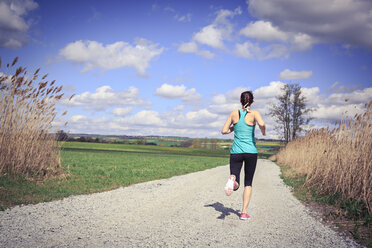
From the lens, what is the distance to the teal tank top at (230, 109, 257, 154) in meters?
5.29

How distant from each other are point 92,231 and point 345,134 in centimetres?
789

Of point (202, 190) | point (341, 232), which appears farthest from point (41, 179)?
point (341, 232)

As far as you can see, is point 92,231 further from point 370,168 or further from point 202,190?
point 370,168

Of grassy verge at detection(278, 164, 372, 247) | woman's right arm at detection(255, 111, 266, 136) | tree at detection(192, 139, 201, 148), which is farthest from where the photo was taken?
tree at detection(192, 139, 201, 148)

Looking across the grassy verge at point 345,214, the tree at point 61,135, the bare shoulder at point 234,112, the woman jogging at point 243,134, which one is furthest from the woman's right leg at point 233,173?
the tree at point 61,135

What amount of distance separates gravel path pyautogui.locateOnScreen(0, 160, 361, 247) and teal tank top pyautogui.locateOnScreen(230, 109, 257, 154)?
4.93ft

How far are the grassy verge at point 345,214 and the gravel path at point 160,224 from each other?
339mm

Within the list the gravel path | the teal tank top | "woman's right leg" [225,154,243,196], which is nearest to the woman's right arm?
the teal tank top

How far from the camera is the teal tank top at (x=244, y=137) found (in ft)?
17.3

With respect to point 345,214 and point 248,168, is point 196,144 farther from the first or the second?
point 248,168

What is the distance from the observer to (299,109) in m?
43.9

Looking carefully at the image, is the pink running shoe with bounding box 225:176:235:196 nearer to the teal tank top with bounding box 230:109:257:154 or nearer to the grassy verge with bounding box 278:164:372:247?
the teal tank top with bounding box 230:109:257:154

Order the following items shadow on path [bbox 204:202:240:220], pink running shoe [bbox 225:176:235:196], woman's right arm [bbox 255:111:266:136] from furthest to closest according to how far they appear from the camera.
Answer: shadow on path [bbox 204:202:240:220] → pink running shoe [bbox 225:176:235:196] → woman's right arm [bbox 255:111:266:136]

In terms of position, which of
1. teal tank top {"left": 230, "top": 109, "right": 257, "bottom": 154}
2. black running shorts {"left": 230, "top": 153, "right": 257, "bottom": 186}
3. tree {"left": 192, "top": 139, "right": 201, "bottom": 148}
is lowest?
tree {"left": 192, "top": 139, "right": 201, "bottom": 148}
